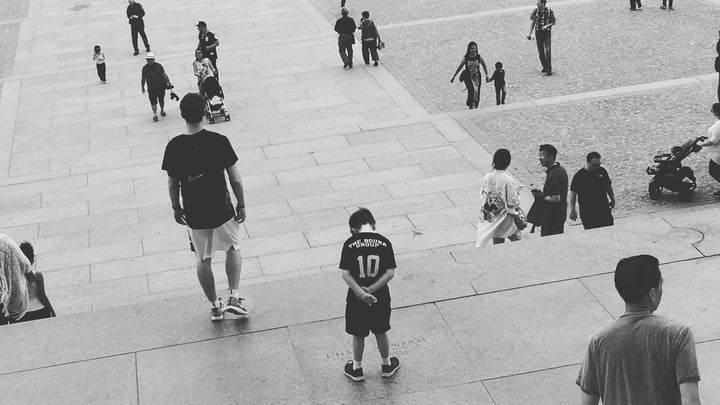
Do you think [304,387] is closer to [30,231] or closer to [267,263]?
[267,263]

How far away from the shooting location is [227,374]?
7172 millimetres

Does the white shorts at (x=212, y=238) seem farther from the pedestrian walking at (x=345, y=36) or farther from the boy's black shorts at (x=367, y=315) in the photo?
the pedestrian walking at (x=345, y=36)

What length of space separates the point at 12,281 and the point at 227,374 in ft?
7.51

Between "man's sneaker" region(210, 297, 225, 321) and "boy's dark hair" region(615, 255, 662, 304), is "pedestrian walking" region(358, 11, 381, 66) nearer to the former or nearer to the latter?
"man's sneaker" region(210, 297, 225, 321)

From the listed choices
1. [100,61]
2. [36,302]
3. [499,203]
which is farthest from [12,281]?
[100,61]

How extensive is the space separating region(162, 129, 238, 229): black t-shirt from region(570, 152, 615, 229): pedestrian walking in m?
4.55

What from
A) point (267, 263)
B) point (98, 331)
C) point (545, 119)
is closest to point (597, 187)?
point (267, 263)

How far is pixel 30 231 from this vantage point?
554 inches

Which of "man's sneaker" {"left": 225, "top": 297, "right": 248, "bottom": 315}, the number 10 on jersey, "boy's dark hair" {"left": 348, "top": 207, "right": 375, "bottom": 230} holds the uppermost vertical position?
"boy's dark hair" {"left": 348, "top": 207, "right": 375, "bottom": 230}

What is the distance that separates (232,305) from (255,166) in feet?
27.0

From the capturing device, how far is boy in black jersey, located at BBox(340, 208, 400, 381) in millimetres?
6582

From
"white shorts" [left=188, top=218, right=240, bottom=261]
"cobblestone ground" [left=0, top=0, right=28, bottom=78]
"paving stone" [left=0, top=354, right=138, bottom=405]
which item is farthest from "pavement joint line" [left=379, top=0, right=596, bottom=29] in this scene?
"paving stone" [left=0, top=354, right=138, bottom=405]

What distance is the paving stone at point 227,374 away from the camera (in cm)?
693

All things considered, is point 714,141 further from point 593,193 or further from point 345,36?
point 345,36
